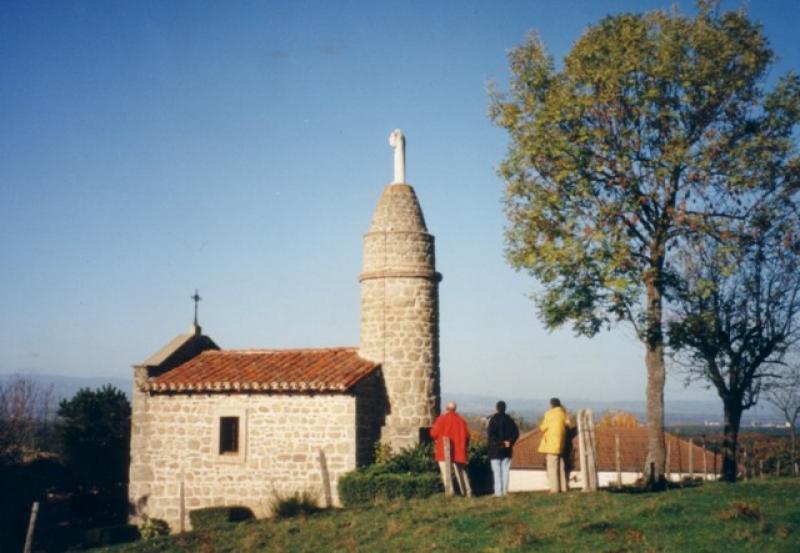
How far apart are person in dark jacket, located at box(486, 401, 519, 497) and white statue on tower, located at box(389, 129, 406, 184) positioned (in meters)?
9.07

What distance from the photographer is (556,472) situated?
49.8 ft

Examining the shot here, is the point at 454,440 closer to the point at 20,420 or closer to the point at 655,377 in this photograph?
the point at 655,377

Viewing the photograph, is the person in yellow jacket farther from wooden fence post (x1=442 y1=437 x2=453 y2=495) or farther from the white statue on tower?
the white statue on tower

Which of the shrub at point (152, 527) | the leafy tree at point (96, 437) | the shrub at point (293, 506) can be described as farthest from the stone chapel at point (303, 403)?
the leafy tree at point (96, 437)

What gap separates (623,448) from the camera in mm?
45406

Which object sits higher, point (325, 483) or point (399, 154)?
point (399, 154)

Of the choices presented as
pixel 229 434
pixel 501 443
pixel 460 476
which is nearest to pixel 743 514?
pixel 501 443

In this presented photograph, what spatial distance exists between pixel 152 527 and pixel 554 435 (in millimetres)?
11558

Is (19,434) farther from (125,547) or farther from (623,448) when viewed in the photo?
(623,448)

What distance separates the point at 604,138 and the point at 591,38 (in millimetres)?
2758

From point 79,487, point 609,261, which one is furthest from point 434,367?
point 79,487

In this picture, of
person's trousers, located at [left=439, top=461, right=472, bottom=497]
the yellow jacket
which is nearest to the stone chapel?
person's trousers, located at [left=439, top=461, right=472, bottom=497]

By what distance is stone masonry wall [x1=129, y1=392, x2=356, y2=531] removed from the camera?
19.0 m

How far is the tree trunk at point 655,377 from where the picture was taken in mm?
17828
